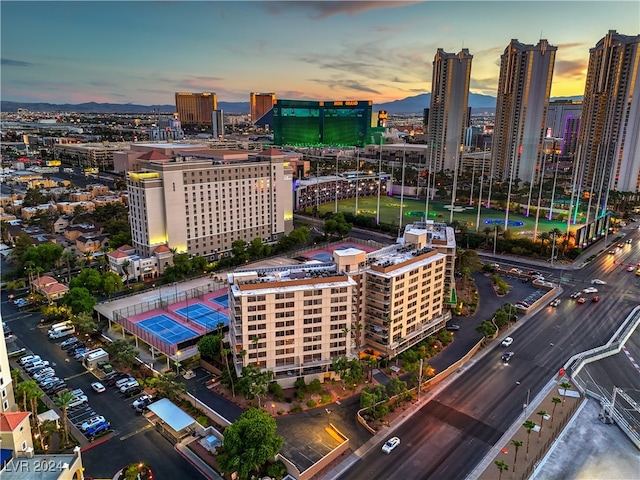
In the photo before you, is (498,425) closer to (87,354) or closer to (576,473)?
(576,473)

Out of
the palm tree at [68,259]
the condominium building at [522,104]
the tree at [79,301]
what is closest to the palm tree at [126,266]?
the palm tree at [68,259]

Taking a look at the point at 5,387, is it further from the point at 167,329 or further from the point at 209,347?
the point at 167,329

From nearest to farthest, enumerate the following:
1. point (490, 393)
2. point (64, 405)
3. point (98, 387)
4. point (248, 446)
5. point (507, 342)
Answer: point (248, 446) → point (64, 405) → point (490, 393) → point (98, 387) → point (507, 342)

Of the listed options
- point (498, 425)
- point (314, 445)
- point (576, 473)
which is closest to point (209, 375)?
point (314, 445)

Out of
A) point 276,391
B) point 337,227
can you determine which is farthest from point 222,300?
point 337,227

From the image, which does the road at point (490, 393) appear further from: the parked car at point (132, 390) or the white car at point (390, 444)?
the parked car at point (132, 390)

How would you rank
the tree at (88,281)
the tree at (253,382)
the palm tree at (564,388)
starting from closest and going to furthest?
1. the tree at (253,382)
2. the palm tree at (564,388)
3. the tree at (88,281)
